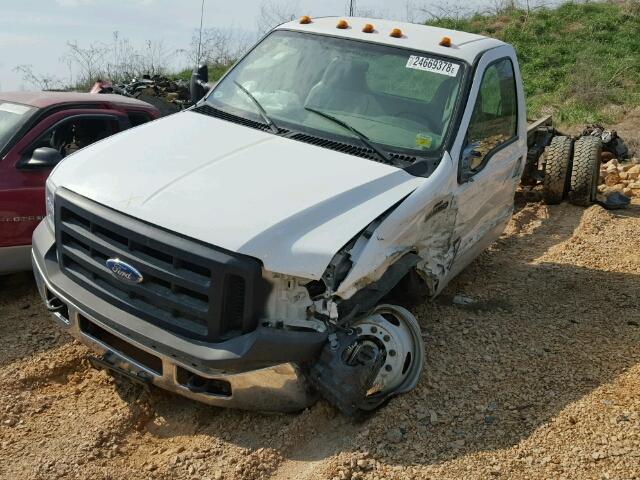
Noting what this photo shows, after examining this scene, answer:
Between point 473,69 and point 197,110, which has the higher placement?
point 473,69

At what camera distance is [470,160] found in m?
4.92

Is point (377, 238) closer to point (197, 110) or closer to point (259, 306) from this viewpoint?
point (259, 306)

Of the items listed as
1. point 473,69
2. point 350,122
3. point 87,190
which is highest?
point 473,69

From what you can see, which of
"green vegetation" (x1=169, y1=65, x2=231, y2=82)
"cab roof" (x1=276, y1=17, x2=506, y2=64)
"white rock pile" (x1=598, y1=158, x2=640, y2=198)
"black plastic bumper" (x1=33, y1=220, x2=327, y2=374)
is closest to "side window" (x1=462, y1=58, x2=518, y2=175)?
"cab roof" (x1=276, y1=17, x2=506, y2=64)

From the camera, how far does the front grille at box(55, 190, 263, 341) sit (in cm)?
358

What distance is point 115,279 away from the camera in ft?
12.9

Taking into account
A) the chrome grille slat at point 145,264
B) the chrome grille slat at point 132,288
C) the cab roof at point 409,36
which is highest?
the cab roof at point 409,36

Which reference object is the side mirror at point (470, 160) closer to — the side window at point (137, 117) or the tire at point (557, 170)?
the side window at point (137, 117)

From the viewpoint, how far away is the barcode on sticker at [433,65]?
5117 millimetres

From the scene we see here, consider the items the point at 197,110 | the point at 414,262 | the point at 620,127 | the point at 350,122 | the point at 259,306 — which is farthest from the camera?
the point at 620,127

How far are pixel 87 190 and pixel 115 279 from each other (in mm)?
548

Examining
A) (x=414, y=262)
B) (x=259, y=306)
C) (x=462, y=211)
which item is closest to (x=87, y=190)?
(x=259, y=306)

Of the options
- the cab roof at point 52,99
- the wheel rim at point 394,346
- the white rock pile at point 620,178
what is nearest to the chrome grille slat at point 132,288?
the wheel rim at point 394,346

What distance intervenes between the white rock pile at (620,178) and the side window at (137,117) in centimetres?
607
